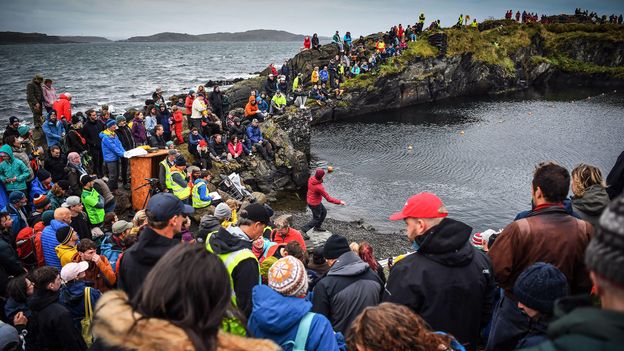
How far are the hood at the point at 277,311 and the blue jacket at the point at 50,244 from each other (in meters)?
5.63

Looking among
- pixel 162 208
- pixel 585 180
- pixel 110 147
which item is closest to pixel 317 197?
pixel 110 147

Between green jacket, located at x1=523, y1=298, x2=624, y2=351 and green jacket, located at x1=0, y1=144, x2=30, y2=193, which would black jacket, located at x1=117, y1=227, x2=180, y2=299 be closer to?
green jacket, located at x1=523, y1=298, x2=624, y2=351

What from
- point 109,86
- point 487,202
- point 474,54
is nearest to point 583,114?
point 474,54

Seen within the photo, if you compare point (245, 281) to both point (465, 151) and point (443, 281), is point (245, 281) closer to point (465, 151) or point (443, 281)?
point (443, 281)

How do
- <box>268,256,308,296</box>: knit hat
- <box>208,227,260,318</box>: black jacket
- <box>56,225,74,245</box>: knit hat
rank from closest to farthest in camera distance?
1. <box>268,256,308,296</box>: knit hat
2. <box>208,227,260,318</box>: black jacket
3. <box>56,225,74,245</box>: knit hat

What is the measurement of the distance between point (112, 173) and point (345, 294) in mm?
11326

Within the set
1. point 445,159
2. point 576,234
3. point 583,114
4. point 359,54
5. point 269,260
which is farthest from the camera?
point 359,54

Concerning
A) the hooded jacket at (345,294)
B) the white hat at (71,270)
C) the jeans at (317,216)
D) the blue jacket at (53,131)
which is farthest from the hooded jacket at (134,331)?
the blue jacket at (53,131)

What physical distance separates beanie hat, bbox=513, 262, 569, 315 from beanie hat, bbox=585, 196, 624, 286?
1.98 metres

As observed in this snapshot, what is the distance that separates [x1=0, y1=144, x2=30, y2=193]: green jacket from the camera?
32.4ft

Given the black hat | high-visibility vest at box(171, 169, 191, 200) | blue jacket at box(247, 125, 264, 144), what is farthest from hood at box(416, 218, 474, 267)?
→ blue jacket at box(247, 125, 264, 144)

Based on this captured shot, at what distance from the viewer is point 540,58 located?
51031 mm

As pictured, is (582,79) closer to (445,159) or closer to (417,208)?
(445,159)

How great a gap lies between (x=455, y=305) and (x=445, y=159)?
74.1 ft
